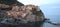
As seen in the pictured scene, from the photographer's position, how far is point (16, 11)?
63.2 ft

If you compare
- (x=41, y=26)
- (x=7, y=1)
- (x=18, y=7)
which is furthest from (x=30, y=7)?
(x=41, y=26)

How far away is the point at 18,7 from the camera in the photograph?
66.1 ft

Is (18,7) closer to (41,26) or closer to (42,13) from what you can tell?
(42,13)

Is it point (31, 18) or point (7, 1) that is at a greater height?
point (7, 1)

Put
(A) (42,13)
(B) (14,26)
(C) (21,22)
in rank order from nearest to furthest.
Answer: (B) (14,26) → (C) (21,22) → (A) (42,13)

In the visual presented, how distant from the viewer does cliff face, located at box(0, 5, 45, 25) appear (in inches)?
677

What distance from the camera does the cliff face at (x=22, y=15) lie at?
17188mm

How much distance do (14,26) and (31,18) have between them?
298 centimetres

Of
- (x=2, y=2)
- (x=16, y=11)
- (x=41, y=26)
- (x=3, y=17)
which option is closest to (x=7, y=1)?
(x=2, y=2)

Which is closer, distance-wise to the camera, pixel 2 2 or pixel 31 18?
pixel 31 18

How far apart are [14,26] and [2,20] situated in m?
1.23

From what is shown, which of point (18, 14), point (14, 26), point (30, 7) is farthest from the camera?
point (30, 7)

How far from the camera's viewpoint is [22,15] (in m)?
18.8

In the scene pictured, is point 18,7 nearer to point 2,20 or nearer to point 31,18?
point 31,18
